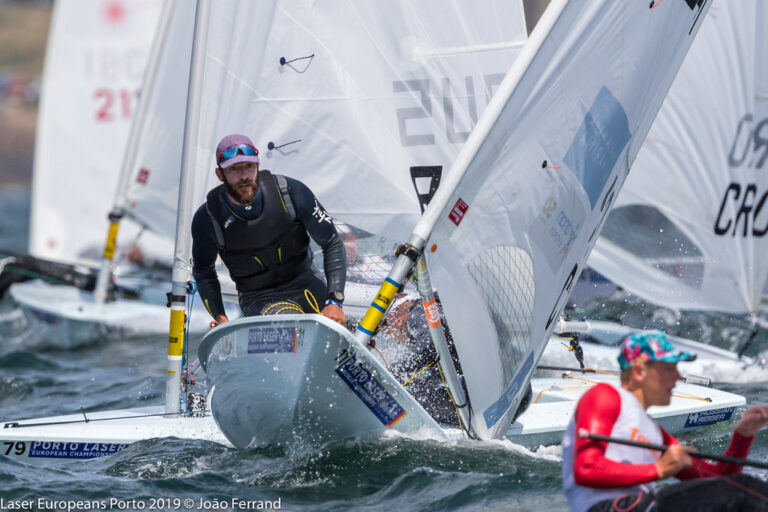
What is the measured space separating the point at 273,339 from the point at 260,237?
890mm

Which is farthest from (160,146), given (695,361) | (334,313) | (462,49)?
(334,313)

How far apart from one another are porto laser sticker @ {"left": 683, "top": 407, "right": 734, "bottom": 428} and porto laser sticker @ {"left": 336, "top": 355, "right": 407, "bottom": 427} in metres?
2.07

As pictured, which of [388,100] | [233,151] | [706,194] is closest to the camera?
[233,151]

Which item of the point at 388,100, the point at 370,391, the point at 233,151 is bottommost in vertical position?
the point at 370,391

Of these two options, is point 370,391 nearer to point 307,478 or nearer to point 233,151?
point 307,478

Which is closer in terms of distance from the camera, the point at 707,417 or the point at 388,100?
the point at 707,417

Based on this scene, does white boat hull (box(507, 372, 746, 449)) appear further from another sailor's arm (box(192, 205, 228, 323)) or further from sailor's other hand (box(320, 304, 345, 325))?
another sailor's arm (box(192, 205, 228, 323))

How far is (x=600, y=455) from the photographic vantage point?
3020 mm

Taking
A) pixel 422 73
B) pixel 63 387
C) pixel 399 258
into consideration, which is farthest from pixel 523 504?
pixel 63 387

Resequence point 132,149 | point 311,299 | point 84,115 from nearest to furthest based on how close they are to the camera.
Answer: point 311,299 → point 132,149 → point 84,115

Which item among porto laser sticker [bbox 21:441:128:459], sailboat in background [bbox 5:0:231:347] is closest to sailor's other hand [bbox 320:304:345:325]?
porto laser sticker [bbox 21:441:128:459]

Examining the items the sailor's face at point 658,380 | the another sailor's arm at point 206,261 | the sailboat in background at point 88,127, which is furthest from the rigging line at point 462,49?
the sailboat in background at point 88,127

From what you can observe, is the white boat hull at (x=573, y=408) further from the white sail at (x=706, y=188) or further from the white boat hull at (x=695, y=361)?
the white sail at (x=706, y=188)

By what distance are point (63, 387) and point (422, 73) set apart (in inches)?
148
